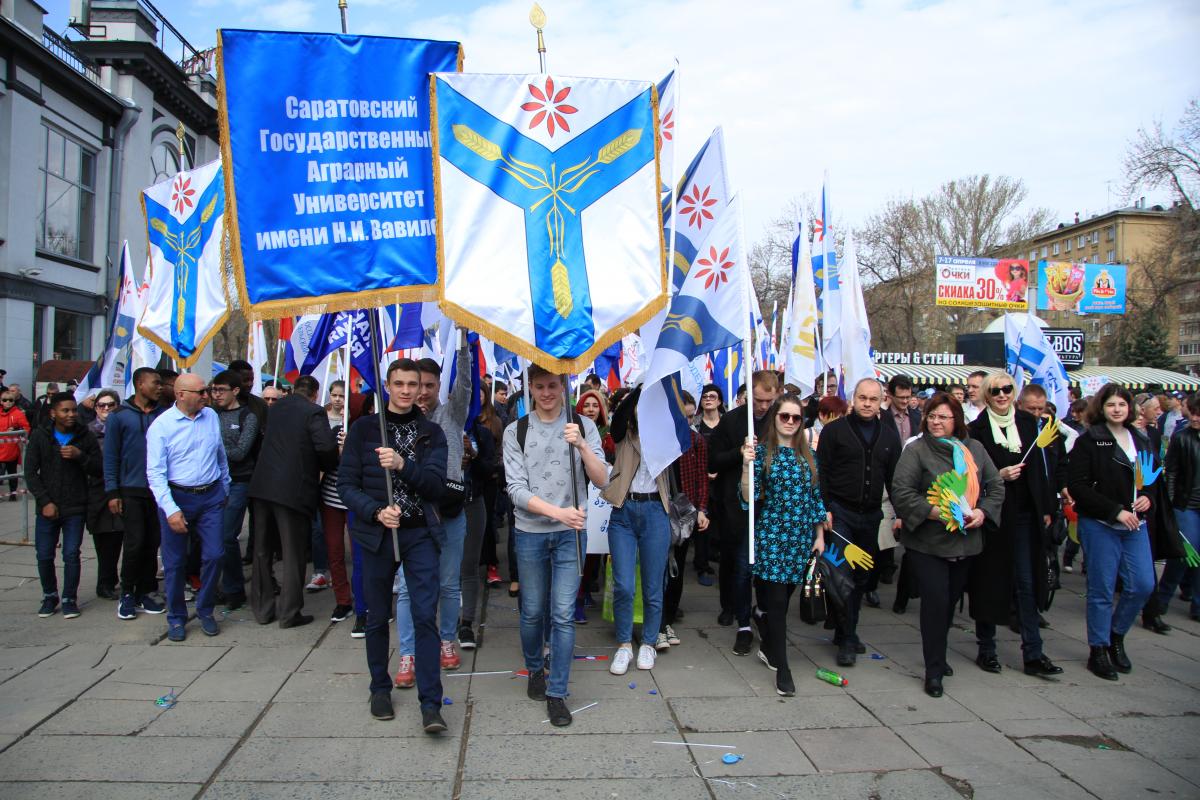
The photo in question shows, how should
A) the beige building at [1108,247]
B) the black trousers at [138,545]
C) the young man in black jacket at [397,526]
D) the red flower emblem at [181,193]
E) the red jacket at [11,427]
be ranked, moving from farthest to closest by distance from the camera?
1. the beige building at [1108,247]
2. the red jacket at [11,427]
3. the red flower emblem at [181,193]
4. the black trousers at [138,545]
5. the young man in black jacket at [397,526]

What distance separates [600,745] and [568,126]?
3470 millimetres

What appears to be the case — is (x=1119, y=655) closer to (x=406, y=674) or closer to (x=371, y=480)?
(x=406, y=674)

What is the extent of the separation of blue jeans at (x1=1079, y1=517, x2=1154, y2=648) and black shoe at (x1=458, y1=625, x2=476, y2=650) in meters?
4.40

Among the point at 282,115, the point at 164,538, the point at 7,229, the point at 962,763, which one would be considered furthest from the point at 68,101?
the point at 962,763

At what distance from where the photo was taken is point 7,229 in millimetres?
16859

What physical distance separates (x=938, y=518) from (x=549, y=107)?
3.60 m

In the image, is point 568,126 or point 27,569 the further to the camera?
point 27,569

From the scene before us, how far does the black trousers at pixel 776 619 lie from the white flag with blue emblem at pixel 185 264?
5.36 metres

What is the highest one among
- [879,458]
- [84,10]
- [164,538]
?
[84,10]

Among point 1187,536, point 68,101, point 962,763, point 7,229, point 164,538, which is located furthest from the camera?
point 68,101

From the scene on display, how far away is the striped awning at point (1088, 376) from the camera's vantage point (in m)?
27.3

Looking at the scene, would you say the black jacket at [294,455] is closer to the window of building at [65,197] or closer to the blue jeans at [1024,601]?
the blue jeans at [1024,601]

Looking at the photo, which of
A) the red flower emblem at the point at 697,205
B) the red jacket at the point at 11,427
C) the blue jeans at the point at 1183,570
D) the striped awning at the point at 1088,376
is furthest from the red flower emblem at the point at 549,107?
the striped awning at the point at 1088,376

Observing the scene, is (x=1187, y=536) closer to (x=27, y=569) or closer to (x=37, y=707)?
(x=37, y=707)
